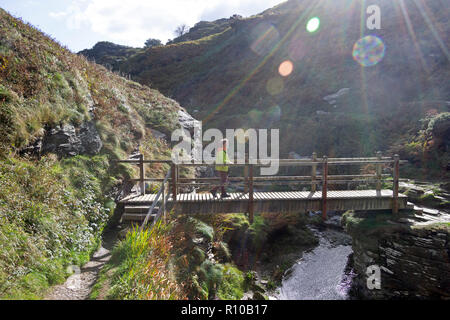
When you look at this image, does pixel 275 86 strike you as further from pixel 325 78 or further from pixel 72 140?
pixel 72 140

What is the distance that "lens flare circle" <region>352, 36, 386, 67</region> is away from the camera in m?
34.2

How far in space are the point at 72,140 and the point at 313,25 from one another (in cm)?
4978

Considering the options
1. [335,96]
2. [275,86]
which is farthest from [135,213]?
[275,86]

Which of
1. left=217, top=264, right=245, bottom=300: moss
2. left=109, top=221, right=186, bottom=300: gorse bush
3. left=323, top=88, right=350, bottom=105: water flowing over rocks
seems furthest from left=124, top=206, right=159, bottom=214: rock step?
left=323, top=88, right=350, bottom=105: water flowing over rocks

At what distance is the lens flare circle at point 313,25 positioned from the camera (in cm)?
4440

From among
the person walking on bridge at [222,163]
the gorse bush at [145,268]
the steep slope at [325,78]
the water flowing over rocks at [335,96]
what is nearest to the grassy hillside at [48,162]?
the gorse bush at [145,268]

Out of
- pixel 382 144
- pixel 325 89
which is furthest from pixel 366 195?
pixel 325 89

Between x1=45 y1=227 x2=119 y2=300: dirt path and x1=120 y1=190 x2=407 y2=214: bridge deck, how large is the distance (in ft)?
6.65

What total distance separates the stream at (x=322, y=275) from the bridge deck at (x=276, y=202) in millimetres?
3241

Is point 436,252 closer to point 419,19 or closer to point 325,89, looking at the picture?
point 325,89

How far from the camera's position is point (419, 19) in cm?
3459

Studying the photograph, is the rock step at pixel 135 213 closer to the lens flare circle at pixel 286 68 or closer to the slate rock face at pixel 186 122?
the slate rock face at pixel 186 122
